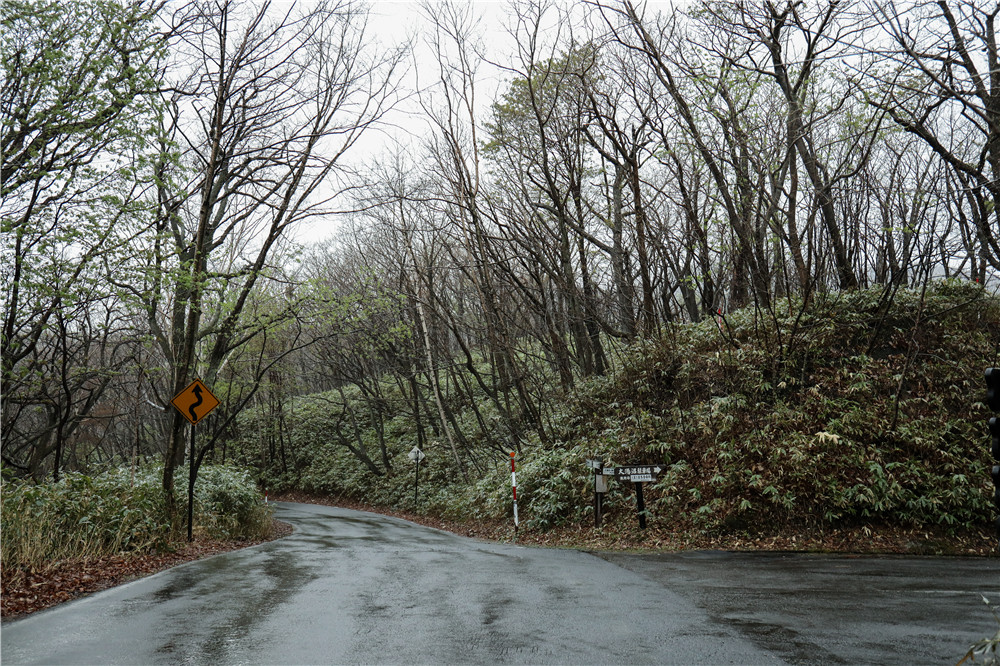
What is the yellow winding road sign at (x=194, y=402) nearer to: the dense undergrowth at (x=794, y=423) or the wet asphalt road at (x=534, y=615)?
the wet asphalt road at (x=534, y=615)

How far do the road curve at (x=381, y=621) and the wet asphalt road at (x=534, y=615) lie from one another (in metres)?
0.02

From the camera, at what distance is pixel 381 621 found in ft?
19.5

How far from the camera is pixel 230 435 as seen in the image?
41781mm

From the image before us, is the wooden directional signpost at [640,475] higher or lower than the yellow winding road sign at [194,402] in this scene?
lower

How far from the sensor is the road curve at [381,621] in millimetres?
4867

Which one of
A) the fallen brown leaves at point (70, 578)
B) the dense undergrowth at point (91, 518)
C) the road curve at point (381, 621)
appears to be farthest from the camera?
the dense undergrowth at point (91, 518)

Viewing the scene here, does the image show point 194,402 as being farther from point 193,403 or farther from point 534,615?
point 534,615

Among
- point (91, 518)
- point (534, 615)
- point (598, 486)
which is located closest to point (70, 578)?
point (91, 518)

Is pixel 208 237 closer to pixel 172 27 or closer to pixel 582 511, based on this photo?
pixel 172 27

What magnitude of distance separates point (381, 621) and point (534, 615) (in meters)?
1.37

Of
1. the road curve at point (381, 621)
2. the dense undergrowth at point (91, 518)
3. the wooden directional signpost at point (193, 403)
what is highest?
the wooden directional signpost at point (193, 403)

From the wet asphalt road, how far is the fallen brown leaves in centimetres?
39

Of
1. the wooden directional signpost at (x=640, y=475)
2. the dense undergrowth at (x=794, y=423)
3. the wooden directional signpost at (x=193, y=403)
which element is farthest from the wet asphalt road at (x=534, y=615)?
the wooden directional signpost at (x=193, y=403)

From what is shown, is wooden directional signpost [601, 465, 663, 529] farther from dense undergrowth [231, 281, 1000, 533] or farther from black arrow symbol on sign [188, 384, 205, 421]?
black arrow symbol on sign [188, 384, 205, 421]
